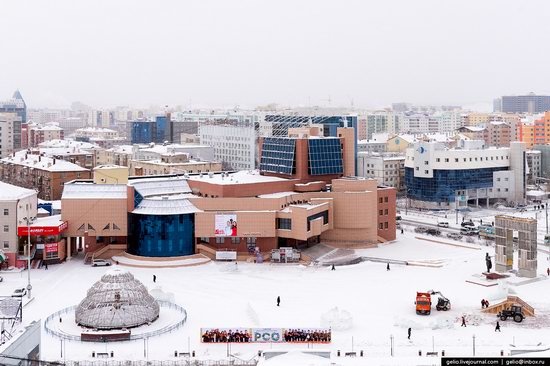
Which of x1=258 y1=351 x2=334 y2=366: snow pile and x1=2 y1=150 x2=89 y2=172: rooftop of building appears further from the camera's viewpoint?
x1=2 y1=150 x2=89 y2=172: rooftop of building

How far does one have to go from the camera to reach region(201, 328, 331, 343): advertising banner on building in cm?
4497

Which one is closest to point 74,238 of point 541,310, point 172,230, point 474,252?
point 172,230

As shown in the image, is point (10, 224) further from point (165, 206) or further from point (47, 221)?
point (165, 206)

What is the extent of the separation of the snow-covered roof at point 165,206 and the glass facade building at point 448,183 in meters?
50.3

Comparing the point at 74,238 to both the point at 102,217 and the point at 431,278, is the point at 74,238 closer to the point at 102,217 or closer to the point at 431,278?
the point at 102,217

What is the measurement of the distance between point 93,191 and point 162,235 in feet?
30.9

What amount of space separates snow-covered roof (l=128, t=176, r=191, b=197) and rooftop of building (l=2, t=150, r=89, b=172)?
27.9 metres

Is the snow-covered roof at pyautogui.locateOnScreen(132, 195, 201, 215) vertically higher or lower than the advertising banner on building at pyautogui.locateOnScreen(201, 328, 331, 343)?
higher

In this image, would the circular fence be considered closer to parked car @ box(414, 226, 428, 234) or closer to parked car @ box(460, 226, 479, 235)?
parked car @ box(414, 226, 428, 234)

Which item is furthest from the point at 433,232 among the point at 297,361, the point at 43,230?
the point at 297,361

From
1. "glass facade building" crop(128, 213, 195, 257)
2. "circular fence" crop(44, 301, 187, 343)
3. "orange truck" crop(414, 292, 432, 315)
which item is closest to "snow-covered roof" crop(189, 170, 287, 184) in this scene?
"glass facade building" crop(128, 213, 195, 257)

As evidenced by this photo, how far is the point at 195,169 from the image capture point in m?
125

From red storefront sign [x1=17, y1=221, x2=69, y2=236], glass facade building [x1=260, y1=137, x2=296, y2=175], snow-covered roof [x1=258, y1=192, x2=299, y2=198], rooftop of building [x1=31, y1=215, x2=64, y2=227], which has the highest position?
glass facade building [x1=260, y1=137, x2=296, y2=175]

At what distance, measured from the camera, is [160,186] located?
80250 mm
